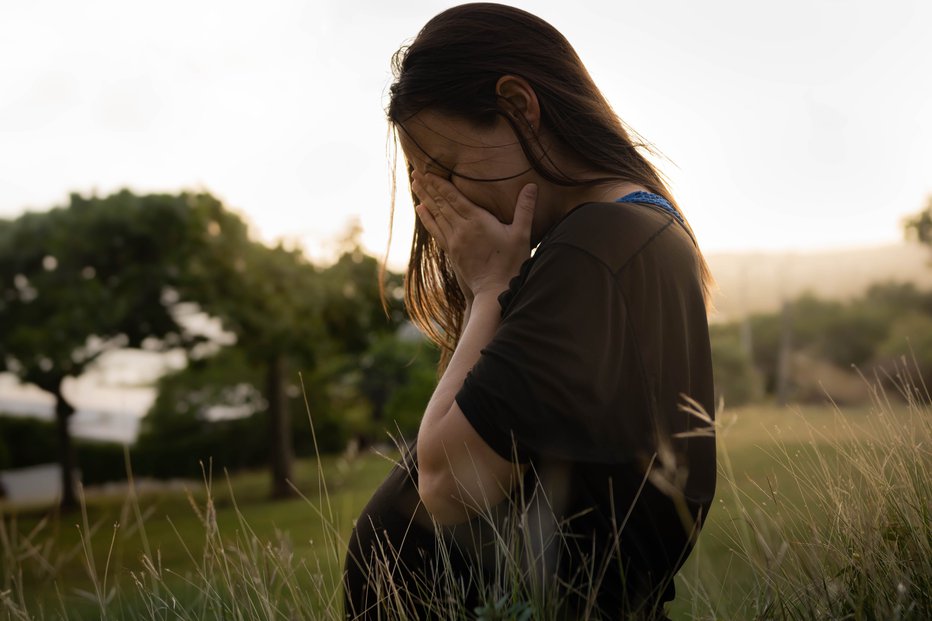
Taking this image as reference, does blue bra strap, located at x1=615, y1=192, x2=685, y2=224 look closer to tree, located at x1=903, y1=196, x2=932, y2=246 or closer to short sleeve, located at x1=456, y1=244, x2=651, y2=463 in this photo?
short sleeve, located at x1=456, y1=244, x2=651, y2=463

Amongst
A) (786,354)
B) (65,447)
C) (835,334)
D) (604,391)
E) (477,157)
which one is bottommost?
(786,354)

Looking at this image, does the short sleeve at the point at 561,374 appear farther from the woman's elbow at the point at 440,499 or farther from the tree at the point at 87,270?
the tree at the point at 87,270

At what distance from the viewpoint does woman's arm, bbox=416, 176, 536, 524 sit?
1530mm

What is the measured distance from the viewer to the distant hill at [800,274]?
26875mm

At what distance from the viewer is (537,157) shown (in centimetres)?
187

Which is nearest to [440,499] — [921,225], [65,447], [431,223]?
[431,223]

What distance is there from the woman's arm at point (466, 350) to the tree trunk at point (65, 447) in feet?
56.8

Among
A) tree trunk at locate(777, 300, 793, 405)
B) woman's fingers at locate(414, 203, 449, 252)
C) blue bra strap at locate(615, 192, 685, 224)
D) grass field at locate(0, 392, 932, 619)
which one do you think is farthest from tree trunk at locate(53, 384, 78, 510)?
tree trunk at locate(777, 300, 793, 405)

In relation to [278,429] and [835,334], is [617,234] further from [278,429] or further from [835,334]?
[835,334]

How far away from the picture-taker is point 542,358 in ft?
4.81

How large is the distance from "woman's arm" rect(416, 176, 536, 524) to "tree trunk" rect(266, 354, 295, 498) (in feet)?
54.8

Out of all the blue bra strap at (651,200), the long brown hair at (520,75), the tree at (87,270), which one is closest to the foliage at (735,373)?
the tree at (87,270)

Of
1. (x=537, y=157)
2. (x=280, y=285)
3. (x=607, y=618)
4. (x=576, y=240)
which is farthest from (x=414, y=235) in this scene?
(x=280, y=285)

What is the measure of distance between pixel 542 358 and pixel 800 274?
99.0 ft
